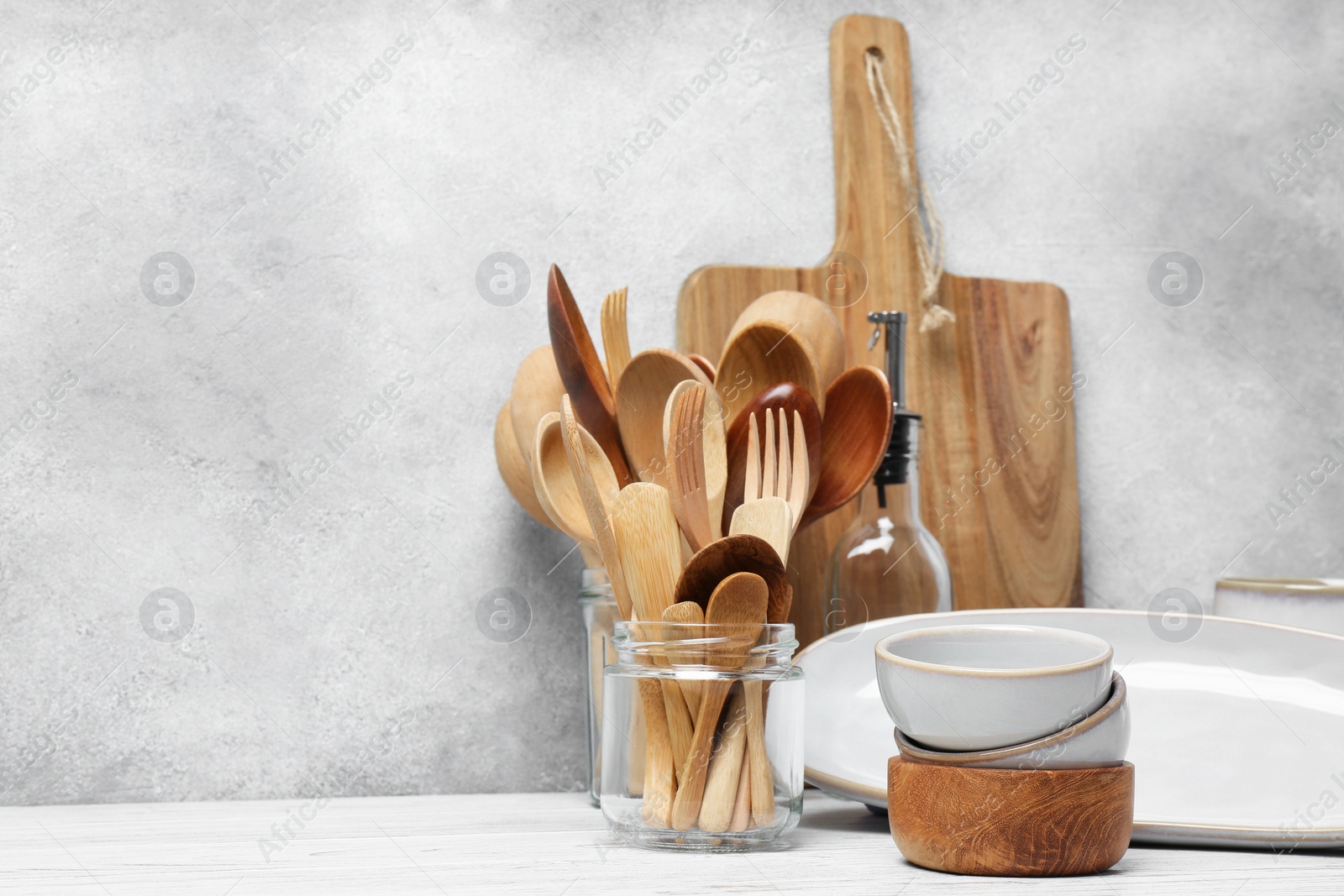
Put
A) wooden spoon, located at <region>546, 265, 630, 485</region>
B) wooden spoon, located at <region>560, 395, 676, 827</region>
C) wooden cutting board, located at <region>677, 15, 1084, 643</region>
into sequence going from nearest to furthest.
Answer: wooden spoon, located at <region>560, 395, 676, 827</region> < wooden spoon, located at <region>546, 265, 630, 485</region> < wooden cutting board, located at <region>677, 15, 1084, 643</region>

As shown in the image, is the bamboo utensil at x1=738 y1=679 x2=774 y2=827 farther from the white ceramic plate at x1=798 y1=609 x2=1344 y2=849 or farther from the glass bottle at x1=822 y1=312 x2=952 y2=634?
the glass bottle at x1=822 y1=312 x2=952 y2=634

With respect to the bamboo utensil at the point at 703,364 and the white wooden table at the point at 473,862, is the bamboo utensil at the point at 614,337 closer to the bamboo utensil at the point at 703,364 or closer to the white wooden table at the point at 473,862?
the bamboo utensil at the point at 703,364

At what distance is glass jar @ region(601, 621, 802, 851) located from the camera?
2.04 feet

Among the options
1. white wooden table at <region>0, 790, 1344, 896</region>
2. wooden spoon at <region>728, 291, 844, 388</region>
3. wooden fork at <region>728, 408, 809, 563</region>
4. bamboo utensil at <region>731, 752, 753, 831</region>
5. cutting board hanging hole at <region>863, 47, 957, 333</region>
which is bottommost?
white wooden table at <region>0, 790, 1344, 896</region>

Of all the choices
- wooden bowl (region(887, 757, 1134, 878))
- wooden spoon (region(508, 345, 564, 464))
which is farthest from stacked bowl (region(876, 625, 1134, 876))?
wooden spoon (region(508, 345, 564, 464))

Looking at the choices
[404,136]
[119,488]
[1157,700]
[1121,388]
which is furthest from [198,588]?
[1121,388]

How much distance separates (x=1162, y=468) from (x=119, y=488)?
88 centimetres

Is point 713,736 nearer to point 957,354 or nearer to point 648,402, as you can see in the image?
point 648,402

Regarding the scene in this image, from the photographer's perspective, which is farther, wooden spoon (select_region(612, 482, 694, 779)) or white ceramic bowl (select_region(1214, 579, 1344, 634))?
white ceramic bowl (select_region(1214, 579, 1344, 634))

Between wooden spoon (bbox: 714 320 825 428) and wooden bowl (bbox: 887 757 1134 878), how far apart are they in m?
0.31

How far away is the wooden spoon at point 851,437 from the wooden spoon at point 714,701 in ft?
0.52

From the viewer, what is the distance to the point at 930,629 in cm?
60

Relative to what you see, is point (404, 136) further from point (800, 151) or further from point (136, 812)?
point (136, 812)

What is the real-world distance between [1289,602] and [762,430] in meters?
0.39
